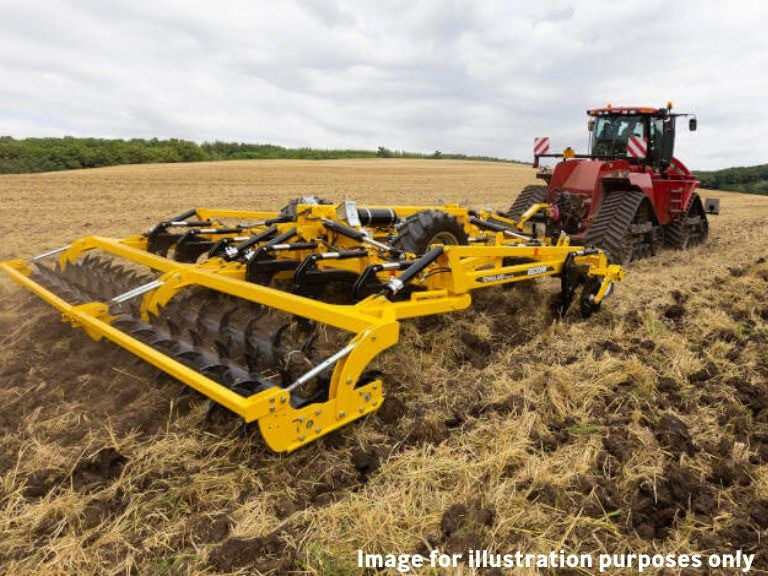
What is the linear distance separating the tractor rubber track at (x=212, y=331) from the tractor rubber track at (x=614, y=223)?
15.1 ft

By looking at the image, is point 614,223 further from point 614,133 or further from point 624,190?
point 614,133

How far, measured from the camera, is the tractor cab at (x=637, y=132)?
8.71 meters

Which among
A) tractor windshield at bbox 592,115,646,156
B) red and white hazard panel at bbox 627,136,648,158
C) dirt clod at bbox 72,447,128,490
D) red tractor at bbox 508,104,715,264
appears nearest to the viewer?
dirt clod at bbox 72,447,128,490

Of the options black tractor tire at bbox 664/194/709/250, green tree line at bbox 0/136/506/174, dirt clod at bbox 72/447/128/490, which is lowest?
dirt clod at bbox 72/447/128/490

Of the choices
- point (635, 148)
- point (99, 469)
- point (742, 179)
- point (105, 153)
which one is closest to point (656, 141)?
point (635, 148)

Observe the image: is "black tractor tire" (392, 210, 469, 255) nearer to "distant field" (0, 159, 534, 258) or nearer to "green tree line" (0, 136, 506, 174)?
"distant field" (0, 159, 534, 258)

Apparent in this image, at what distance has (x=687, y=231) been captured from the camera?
962 cm

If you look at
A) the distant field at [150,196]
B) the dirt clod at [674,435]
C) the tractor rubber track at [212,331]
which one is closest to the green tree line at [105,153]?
the distant field at [150,196]

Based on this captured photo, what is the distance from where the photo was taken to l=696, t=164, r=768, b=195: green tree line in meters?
32.3

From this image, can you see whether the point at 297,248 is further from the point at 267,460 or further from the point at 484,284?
the point at 267,460

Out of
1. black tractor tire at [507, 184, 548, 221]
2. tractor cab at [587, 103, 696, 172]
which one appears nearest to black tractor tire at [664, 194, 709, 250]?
tractor cab at [587, 103, 696, 172]

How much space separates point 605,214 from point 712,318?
2.91 m

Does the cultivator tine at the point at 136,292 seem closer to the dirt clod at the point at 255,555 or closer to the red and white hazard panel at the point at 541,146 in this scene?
the dirt clod at the point at 255,555

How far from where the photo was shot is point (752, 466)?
2.63 metres
